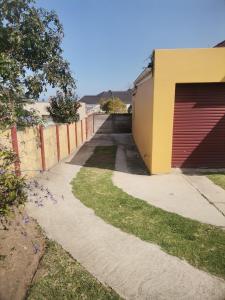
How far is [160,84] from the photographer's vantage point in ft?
28.9

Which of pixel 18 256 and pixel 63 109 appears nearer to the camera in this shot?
pixel 18 256

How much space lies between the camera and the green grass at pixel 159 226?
4.49 m

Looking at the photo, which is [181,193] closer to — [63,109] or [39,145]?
[39,145]

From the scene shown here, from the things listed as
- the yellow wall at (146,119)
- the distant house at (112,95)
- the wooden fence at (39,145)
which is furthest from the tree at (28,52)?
the distant house at (112,95)

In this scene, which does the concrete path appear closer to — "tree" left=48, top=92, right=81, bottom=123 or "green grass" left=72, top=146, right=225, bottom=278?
"green grass" left=72, top=146, right=225, bottom=278

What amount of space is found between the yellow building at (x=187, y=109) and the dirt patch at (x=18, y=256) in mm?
5405

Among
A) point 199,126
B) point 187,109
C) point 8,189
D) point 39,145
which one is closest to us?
point 8,189

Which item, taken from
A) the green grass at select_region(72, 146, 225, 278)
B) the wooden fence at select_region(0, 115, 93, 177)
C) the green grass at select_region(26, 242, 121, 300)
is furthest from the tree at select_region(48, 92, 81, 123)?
the green grass at select_region(26, 242, 121, 300)

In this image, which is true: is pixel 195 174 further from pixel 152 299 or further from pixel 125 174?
pixel 152 299

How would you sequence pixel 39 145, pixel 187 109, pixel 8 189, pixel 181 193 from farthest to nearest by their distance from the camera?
pixel 187 109 < pixel 39 145 < pixel 181 193 < pixel 8 189

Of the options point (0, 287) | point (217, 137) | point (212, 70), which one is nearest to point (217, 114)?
point (217, 137)

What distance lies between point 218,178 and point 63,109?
439 inches

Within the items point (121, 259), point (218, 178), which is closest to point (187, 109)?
point (218, 178)

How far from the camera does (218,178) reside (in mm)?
8875
